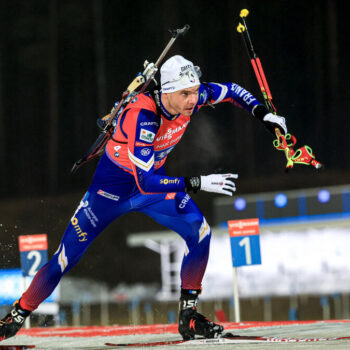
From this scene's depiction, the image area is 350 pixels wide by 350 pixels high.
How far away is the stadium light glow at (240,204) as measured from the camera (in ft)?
40.1

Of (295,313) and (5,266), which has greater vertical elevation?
(5,266)

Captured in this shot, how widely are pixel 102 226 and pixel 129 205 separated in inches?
7.3

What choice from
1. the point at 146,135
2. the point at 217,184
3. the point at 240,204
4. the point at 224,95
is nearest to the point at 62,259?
the point at 146,135

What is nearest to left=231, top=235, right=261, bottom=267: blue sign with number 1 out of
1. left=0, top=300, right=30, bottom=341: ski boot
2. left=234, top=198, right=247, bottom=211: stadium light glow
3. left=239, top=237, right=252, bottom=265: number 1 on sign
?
left=239, top=237, right=252, bottom=265: number 1 on sign

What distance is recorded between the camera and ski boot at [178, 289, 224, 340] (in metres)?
3.52

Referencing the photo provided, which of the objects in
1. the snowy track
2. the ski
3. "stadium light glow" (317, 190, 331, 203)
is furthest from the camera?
"stadium light glow" (317, 190, 331, 203)

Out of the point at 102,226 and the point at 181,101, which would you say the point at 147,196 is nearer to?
the point at 102,226

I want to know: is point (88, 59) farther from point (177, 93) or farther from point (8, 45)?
point (177, 93)

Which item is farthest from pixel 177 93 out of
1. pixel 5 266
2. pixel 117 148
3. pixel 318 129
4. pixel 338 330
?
pixel 318 129

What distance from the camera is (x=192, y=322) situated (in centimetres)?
356

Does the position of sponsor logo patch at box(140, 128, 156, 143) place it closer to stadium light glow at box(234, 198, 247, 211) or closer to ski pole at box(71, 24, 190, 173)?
ski pole at box(71, 24, 190, 173)

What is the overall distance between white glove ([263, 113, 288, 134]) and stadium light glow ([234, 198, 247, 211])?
8434 mm

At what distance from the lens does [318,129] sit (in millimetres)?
11047

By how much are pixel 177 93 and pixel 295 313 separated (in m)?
8.80
